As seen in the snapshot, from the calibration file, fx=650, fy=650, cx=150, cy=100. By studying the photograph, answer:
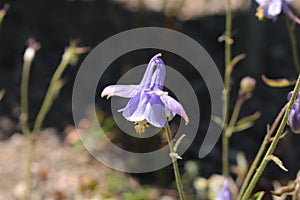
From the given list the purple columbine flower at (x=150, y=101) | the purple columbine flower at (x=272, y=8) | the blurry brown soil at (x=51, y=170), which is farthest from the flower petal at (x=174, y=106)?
the blurry brown soil at (x=51, y=170)

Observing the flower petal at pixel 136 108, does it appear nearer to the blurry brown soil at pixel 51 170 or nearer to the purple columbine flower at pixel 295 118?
the purple columbine flower at pixel 295 118

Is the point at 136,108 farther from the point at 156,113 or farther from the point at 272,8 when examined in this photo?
the point at 272,8

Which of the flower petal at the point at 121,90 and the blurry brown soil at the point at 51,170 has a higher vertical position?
the flower petal at the point at 121,90

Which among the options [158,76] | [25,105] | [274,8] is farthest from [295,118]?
[25,105]

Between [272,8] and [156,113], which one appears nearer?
[156,113]

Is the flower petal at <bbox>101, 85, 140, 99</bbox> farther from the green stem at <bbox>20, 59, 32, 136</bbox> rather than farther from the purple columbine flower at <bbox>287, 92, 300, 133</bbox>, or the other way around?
the green stem at <bbox>20, 59, 32, 136</bbox>

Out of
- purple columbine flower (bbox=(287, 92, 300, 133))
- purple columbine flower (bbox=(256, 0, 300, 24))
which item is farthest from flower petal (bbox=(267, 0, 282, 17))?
purple columbine flower (bbox=(287, 92, 300, 133))
